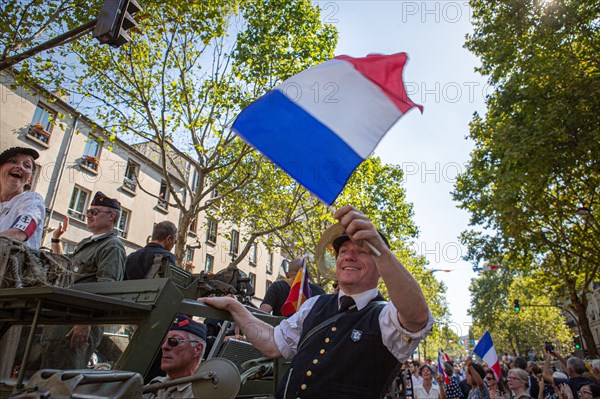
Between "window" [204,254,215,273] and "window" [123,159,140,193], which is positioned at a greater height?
"window" [123,159,140,193]

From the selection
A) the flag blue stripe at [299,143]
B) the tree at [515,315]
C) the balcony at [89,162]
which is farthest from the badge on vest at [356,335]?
the tree at [515,315]

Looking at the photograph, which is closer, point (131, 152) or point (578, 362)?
point (578, 362)

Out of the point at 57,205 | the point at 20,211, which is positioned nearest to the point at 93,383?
the point at 20,211

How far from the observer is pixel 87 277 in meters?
3.56

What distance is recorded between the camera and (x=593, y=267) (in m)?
19.0

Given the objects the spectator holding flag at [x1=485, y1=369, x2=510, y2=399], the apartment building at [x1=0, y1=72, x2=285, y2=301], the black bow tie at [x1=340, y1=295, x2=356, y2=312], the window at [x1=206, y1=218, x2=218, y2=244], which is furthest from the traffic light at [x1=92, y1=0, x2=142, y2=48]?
the window at [x1=206, y1=218, x2=218, y2=244]

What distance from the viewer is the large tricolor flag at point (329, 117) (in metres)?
3.29

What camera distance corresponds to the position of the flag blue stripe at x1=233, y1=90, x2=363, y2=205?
318cm

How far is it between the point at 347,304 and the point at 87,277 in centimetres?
223

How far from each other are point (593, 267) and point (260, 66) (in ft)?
54.5

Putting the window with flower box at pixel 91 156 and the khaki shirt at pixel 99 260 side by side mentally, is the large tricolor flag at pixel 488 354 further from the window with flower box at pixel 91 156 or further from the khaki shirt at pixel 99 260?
the window with flower box at pixel 91 156

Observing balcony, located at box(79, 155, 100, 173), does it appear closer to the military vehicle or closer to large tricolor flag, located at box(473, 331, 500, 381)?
large tricolor flag, located at box(473, 331, 500, 381)

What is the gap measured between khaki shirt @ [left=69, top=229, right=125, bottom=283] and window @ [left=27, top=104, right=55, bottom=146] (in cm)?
1785

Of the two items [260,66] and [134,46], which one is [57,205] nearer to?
[134,46]
